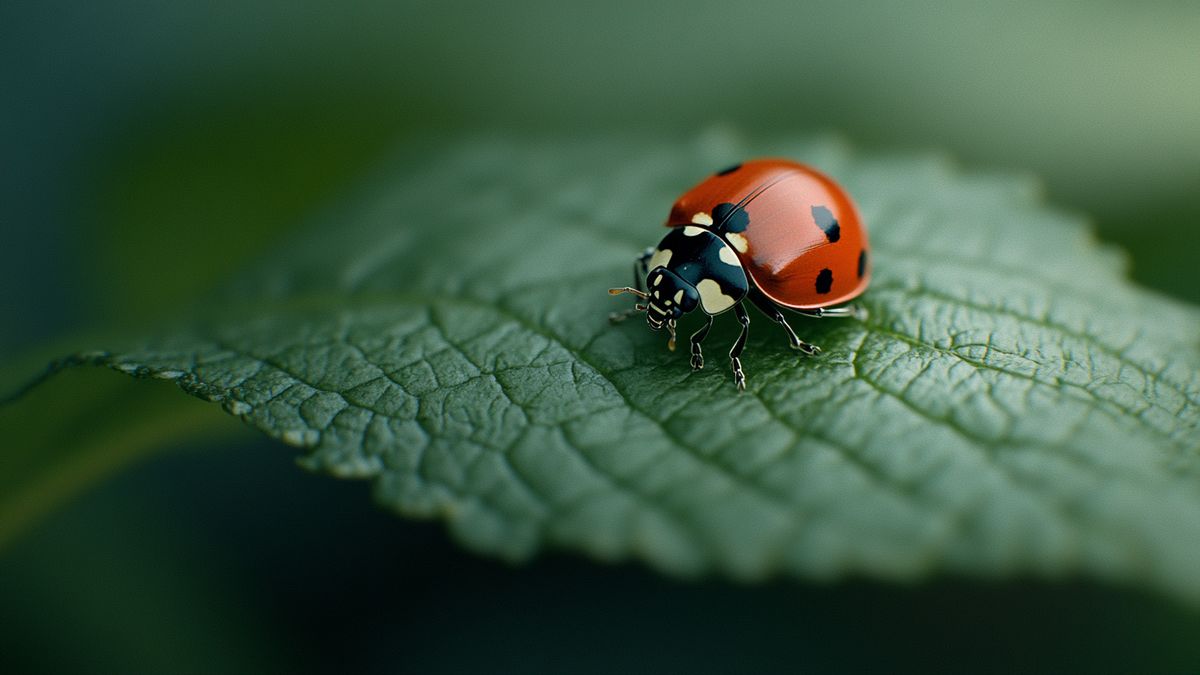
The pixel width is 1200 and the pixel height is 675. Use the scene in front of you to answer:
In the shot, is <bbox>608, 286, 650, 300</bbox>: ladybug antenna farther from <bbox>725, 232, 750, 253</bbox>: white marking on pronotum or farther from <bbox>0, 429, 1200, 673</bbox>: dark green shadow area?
<bbox>0, 429, 1200, 673</bbox>: dark green shadow area

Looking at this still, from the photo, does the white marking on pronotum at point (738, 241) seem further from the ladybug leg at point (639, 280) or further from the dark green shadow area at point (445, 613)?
the dark green shadow area at point (445, 613)

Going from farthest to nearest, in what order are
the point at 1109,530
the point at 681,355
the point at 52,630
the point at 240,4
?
1. the point at 240,4
2. the point at 52,630
3. the point at 681,355
4. the point at 1109,530

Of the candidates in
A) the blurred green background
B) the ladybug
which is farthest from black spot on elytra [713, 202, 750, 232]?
the blurred green background

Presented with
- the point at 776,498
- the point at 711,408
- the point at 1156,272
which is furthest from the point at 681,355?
the point at 1156,272

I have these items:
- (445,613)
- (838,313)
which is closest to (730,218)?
(838,313)

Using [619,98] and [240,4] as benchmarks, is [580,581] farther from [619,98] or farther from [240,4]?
[240,4]

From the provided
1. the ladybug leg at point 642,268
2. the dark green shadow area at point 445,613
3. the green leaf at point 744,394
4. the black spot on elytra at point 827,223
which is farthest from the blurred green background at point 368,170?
the black spot on elytra at point 827,223

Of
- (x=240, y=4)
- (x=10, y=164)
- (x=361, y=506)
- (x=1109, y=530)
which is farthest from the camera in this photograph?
(x=240, y=4)
